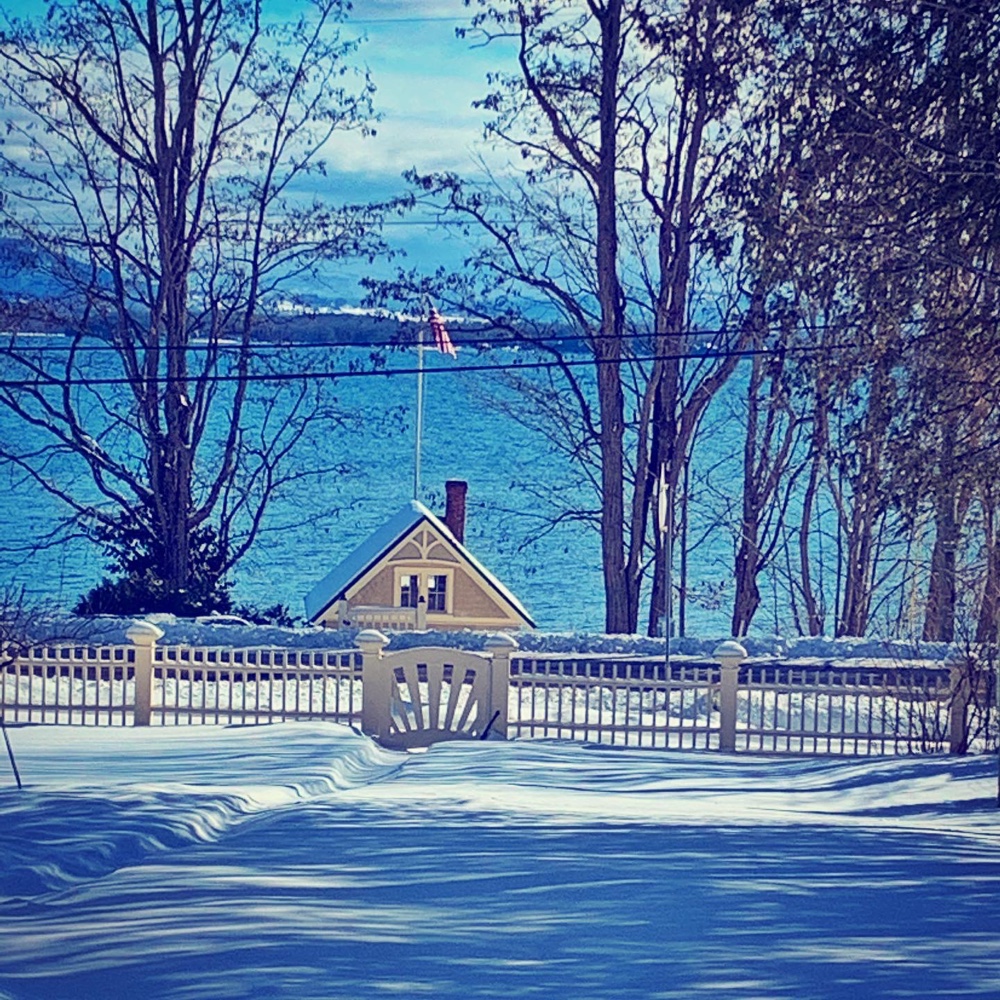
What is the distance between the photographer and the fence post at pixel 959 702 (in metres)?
14.4

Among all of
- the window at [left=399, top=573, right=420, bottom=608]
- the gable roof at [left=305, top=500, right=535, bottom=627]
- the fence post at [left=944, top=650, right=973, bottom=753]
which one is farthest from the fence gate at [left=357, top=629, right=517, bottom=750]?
the window at [left=399, top=573, right=420, bottom=608]

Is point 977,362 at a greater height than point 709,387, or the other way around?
point 709,387

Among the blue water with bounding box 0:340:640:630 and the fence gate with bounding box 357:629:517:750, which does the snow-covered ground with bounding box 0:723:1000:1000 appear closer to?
the fence gate with bounding box 357:629:517:750

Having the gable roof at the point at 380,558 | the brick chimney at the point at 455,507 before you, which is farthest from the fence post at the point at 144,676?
the brick chimney at the point at 455,507

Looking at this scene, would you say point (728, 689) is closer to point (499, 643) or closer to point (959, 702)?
point (959, 702)

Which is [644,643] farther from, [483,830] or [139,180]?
[139,180]

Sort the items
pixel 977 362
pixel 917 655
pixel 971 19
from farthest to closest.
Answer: pixel 917 655 → pixel 977 362 → pixel 971 19

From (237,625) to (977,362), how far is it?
1581cm

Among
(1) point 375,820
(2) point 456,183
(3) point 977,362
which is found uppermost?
(2) point 456,183

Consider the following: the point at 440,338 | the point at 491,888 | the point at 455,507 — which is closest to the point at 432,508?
the point at 455,507

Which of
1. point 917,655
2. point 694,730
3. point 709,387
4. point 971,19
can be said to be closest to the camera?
point 971,19

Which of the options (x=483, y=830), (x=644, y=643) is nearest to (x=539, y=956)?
(x=483, y=830)

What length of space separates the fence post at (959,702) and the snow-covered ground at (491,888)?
2.24m

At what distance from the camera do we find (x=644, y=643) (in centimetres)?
2255
